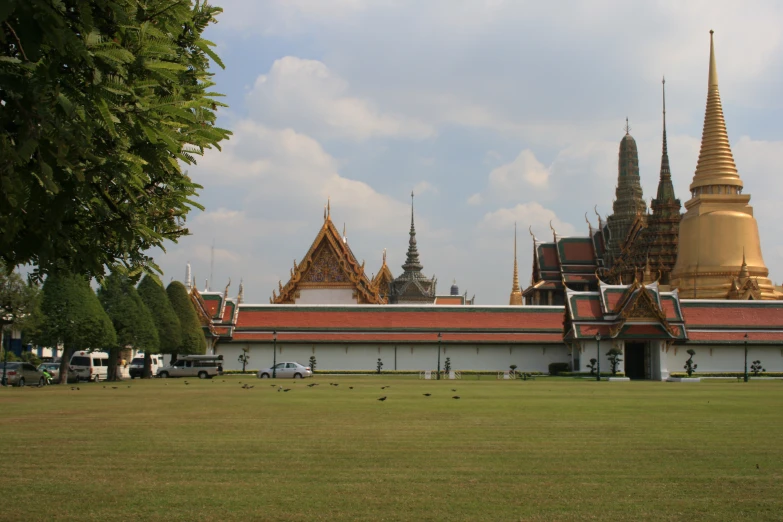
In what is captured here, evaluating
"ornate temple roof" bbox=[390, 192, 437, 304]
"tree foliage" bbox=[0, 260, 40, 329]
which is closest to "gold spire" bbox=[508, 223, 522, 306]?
"ornate temple roof" bbox=[390, 192, 437, 304]

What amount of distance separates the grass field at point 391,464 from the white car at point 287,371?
25.7 metres

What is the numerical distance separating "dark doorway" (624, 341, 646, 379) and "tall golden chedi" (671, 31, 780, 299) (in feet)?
40.4

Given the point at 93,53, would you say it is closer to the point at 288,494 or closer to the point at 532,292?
the point at 288,494

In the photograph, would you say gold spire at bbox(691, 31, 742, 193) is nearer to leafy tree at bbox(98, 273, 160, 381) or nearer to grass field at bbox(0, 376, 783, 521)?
leafy tree at bbox(98, 273, 160, 381)

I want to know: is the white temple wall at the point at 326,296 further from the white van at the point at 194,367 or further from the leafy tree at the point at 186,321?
the white van at the point at 194,367

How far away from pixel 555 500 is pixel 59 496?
5054 mm

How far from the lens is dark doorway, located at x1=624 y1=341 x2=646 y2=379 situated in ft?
174

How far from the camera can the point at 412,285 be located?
8344cm

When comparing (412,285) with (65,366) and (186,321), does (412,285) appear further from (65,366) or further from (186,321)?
(65,366)

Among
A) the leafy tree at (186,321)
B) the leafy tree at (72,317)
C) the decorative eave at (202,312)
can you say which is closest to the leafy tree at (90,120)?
the leafy tree at (72,317)

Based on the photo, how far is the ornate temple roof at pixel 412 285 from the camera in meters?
82.9

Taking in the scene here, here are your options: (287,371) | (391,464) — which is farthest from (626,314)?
(391,464)

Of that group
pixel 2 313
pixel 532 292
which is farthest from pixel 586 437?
pixel 532 292

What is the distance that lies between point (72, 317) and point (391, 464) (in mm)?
29289
